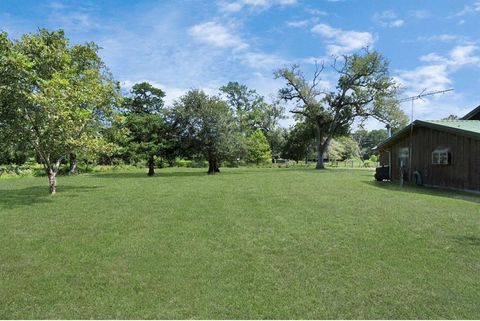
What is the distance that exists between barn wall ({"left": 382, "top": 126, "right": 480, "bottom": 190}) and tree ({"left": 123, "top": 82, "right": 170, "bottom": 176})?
16782 mm

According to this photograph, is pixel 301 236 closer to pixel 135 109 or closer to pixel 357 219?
pixel 357 219

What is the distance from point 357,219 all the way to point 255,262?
402cm

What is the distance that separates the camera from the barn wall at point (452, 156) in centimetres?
1484

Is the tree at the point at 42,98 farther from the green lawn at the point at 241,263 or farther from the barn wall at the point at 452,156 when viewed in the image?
the barn wall at the point at 452,156

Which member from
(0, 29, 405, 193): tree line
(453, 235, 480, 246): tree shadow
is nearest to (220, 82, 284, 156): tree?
(0, 29, 405, 193): tree line

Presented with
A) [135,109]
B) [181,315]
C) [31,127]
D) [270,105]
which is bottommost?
[181,315]

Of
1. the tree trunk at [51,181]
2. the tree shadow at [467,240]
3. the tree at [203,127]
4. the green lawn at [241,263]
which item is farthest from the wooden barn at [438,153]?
the tree trunk at [51,181]

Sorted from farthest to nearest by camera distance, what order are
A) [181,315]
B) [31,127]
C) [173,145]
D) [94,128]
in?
[173,145]
[94,128]
[31,127]
[181,315]

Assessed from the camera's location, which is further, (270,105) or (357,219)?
(270,105)

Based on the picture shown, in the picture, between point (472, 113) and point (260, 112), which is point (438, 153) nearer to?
point (472, 113)

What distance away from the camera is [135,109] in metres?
29.2

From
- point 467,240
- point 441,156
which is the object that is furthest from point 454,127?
point 467,240

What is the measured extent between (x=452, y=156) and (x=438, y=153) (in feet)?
2.94

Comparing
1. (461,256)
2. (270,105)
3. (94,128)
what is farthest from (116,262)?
(270,105)
